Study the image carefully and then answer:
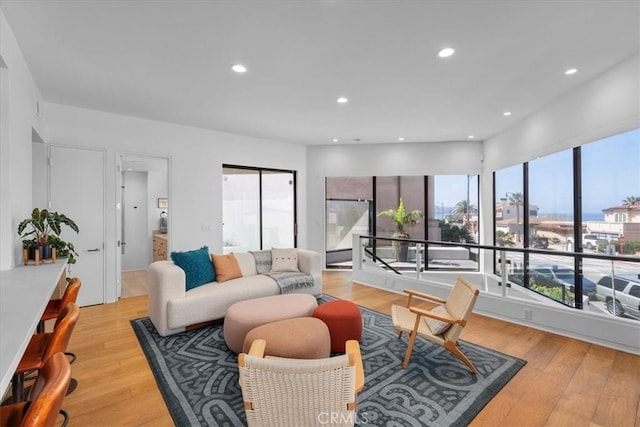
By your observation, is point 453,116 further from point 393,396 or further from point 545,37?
point 393,396

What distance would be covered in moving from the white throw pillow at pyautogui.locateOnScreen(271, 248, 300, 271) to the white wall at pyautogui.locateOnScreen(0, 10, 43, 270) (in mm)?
2806

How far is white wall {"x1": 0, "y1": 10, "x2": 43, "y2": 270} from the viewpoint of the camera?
2369mm

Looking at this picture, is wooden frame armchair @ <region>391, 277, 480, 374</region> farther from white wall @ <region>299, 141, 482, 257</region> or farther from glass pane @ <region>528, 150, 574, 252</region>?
white wall @ <region>299, 141, 482, 257</region>

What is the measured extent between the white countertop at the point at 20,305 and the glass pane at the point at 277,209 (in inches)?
151

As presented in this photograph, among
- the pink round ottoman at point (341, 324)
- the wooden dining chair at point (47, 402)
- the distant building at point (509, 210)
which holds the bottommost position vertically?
Answer: the pink round ottoman at point (341, 324)

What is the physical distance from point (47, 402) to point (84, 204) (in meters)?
4.28

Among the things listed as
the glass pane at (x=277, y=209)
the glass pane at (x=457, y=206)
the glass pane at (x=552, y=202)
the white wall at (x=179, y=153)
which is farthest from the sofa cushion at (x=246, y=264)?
the glass pane at (x=552, y=202)

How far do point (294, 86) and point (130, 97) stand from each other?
2180 mm

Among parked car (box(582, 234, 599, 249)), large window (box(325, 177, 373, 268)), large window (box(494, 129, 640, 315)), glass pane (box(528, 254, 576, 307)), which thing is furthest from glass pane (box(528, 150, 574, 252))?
large window (box(325, 177, 373, 268))

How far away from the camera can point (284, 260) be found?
15.0 ft

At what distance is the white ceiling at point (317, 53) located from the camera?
2.20 meters

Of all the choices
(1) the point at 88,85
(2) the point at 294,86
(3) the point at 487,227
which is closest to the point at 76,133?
(1) the point at 88,85

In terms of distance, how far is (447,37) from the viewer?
2.53 m

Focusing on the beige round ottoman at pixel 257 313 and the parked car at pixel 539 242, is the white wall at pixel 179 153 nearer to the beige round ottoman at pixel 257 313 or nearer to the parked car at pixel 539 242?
the beige round ottoman at pixel 257 313
